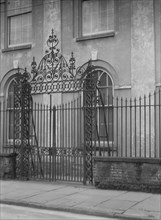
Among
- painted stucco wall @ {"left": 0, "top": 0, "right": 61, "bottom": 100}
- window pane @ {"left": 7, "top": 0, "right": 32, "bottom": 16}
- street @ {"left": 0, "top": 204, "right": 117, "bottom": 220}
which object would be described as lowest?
street @ {"left": 0, "top": 204, "right": 117, "bottom": 220}

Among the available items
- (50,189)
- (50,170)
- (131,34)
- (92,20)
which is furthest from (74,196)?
(92,20)

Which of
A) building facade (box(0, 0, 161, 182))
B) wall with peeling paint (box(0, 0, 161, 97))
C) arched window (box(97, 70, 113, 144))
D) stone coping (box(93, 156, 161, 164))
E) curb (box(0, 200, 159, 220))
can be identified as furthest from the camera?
arched window (box(97, 70, 113, 144))

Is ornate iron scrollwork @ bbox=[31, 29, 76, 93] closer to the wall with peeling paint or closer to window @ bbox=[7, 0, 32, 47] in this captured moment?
the wall with peeling paint

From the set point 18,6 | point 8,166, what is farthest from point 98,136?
point 18,6

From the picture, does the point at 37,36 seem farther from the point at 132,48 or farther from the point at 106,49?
the point at 132,48

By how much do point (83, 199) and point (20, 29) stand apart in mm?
9638

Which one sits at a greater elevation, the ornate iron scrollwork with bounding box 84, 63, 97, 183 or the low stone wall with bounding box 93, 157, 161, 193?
the ornate iron scrollwork with bounding box 84, 63, 97, 183

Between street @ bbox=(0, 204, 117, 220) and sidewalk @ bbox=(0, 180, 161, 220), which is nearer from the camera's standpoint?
street @ bbox=(0, 204, 117, 220)

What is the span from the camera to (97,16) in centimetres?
1525

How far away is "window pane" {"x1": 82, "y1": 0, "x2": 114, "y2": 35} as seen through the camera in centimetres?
1492

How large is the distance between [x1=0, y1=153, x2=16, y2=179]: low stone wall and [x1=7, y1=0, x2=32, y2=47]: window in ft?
18.1

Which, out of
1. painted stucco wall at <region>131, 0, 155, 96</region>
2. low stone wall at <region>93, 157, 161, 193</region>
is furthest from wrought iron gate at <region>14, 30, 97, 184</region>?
painted stucco wall at <region>131, 0, 155, 96</region>

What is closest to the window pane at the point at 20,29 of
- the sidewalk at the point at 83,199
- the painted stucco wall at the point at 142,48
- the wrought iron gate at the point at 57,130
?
the wrought iron gate at the point at 57,130

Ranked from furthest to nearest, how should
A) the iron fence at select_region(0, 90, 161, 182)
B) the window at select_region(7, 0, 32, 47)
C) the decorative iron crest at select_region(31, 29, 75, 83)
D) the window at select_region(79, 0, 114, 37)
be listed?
the window at select_region(7, 0, 32, 47), the window at select_region(79, 0, 114, 37), the decorative iron crest at select_region(31, 29, 75, 83), the iron fence at select_region(0, 90, 161, 182)
